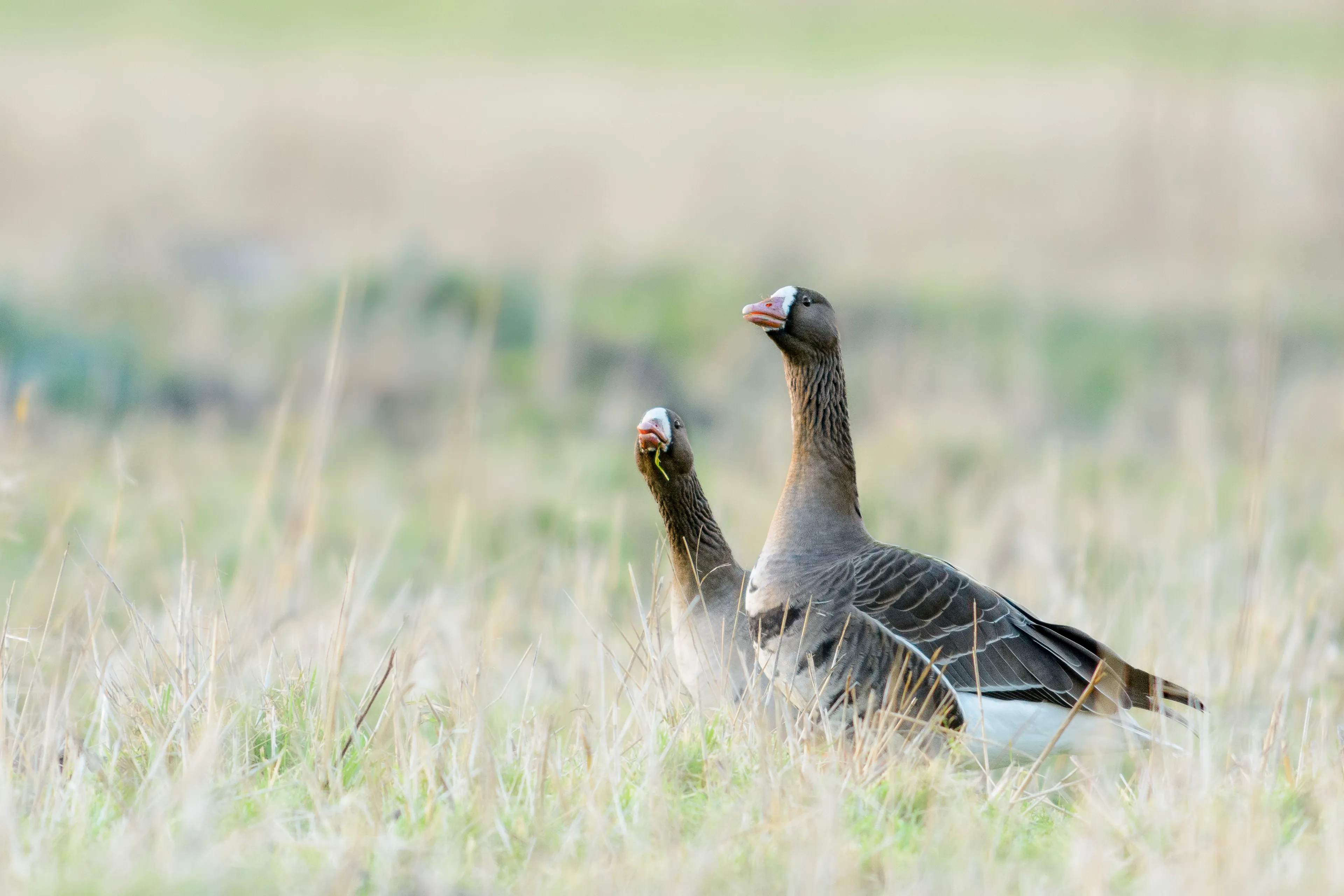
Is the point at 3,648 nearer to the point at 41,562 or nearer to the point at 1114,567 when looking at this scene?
the point at 41,562

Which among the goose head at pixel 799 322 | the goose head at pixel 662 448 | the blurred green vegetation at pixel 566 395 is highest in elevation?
the goose head at pixel 799 322

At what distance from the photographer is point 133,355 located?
1416cm

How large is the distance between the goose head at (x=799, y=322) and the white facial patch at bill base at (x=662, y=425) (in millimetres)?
487

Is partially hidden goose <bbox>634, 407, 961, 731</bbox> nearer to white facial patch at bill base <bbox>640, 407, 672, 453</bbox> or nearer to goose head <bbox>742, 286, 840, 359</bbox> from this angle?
white facial patch at bill base <bbox>640, 407, 672, 453</bbox>

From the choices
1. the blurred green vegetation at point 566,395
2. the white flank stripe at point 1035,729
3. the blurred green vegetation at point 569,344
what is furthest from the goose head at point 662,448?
the blurred green vegetation at point 569,344

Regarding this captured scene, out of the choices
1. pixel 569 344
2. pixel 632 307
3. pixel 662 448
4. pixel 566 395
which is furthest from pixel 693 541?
pixel 632 307

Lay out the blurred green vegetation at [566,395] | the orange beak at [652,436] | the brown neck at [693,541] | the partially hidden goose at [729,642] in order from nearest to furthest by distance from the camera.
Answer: the partially hidden goose at [729,642] < the orange beak at [652,436] < the brown neck at [693,541] < the blurred green vegetation at [566,395]

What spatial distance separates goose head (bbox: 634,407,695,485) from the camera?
5.58 m

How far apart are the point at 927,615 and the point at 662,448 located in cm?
114

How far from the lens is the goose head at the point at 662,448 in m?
5.58

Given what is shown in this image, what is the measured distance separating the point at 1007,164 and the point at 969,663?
71.6 feet

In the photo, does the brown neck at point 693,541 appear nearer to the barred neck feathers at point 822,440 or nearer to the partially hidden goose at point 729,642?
the partially hidden goose at point 729,642

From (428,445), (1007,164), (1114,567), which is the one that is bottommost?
(428,445)

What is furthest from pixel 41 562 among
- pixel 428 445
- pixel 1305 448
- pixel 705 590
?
pixel 1305 448
